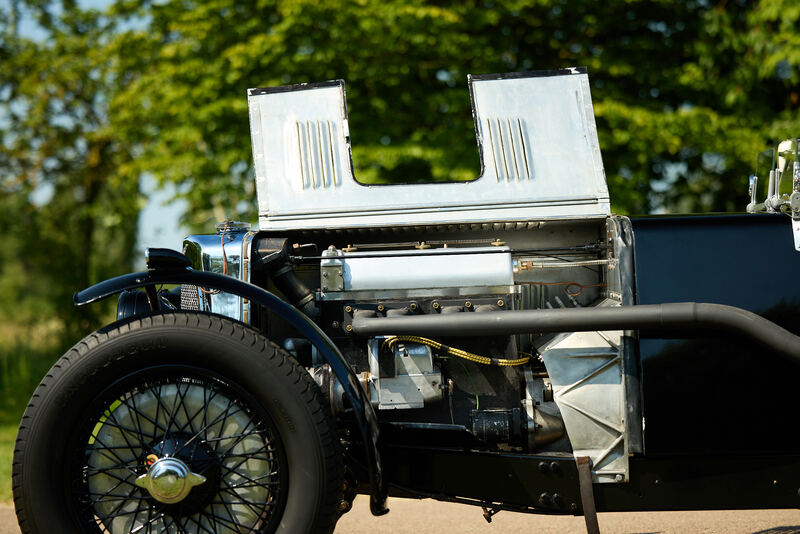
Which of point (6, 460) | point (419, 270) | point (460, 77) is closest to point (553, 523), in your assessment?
point (419, 270)

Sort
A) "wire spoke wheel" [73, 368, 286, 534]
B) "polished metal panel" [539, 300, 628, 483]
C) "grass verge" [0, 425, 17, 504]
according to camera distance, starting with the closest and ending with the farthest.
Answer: "wire spoke wheel" [73, 368, 286, 534] → "polished metal panel" [539, 300, 628, 483] → "grass verge" [0, 425, 17, 504]

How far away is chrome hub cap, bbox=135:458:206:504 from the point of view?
272cm

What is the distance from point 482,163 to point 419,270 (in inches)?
25.1

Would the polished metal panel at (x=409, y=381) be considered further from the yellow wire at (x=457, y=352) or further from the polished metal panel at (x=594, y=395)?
the polished metal panel at (x=594, y=395)

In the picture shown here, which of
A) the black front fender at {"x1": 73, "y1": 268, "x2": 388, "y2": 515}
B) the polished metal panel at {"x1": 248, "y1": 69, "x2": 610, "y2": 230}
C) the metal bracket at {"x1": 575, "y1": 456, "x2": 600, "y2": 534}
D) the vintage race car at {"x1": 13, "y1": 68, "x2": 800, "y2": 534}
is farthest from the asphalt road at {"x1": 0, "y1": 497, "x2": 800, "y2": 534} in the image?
the polished metal panel at {"x1": 248, "y1": 69, "x2": 610, "y2": 230}

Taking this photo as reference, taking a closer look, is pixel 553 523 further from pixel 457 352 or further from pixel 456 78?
pixel 456 78

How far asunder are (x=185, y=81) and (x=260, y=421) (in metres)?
8.74

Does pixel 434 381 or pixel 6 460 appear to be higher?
pixel 434 381

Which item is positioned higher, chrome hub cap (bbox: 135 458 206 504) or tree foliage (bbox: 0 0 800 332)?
tree foliage (bbox: 0 0 800 332)

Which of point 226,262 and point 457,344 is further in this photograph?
point 226,262

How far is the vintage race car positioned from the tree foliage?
621 centimetres

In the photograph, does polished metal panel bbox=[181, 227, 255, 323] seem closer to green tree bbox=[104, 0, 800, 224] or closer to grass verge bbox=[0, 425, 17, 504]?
grass verge bbox=[0, 425, 17, 504]

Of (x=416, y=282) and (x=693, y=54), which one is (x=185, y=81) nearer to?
(x=693, y=54)

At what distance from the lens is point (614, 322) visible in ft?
9.14
